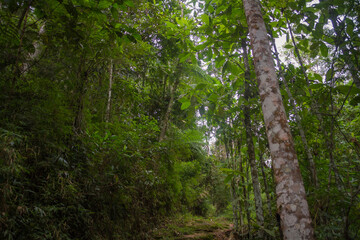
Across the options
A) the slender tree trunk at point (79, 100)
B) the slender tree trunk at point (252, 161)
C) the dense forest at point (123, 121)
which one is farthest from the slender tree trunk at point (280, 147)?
the slender tree trunk at point (79, 100)

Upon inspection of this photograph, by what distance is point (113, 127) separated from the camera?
4.70 m

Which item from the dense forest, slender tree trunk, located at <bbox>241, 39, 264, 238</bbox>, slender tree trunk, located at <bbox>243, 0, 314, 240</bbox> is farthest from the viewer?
slender tree trunk, located at <bbox>241, 39, 264, 238</bbox>

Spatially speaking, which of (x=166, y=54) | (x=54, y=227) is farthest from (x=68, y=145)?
(x=166, y=54)

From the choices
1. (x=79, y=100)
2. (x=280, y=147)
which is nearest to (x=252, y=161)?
(x=280, y=147)

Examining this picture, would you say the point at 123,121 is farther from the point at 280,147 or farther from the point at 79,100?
the point at 280,147

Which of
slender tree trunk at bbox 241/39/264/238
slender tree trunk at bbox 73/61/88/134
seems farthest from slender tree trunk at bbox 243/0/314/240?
slender tree trunk at bbox 73/61/88/134

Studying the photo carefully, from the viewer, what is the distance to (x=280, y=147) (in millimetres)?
2037

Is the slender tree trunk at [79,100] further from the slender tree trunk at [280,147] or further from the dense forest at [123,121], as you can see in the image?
the slender tree trunk at [280,147]

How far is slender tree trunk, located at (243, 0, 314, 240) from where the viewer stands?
1718 mm

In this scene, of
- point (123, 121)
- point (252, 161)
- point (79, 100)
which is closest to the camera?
point (79, 100)

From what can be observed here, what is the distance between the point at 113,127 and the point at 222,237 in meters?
4.35

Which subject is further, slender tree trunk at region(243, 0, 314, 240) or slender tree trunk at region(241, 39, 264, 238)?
slender tree trunk at region(241, 39, 264, 238)

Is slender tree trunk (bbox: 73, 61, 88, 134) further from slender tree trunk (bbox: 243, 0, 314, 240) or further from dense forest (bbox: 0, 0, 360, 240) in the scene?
slender tree trunk (bbox: 243, 0, 314, 240)

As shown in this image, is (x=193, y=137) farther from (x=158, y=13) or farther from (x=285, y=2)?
(x=285, y=2)
